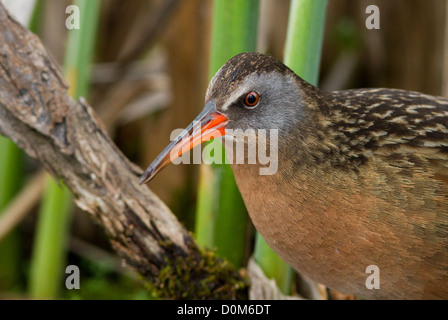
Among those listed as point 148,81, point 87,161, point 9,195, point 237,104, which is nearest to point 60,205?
point 9,195

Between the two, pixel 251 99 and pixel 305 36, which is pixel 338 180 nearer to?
pixel 251 99

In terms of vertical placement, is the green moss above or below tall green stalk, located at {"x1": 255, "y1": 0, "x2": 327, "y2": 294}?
below

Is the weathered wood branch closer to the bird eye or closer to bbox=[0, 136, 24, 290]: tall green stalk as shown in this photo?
the bird eye

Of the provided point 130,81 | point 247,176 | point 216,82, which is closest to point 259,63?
point 216,82

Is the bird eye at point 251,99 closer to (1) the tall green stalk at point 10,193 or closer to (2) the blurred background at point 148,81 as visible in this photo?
(2) the blurred background at point 148,81

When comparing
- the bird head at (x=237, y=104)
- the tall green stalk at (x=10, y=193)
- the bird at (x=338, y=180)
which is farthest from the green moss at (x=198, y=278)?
the tall green stalk at (x=10, y=193)

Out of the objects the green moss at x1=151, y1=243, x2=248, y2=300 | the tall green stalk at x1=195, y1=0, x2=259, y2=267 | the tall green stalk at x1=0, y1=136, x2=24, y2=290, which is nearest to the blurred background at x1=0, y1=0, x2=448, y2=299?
the tall green stalk at x1=0, y1=136, x2=24, y2=290
